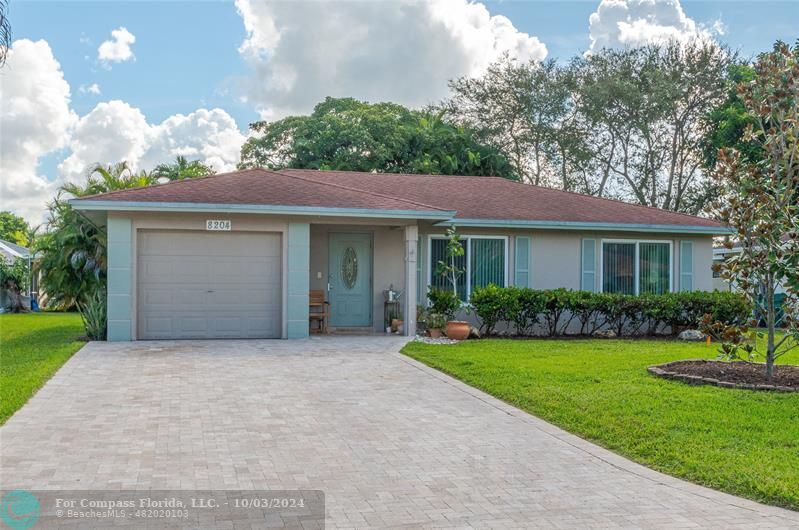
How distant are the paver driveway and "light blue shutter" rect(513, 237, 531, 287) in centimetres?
755

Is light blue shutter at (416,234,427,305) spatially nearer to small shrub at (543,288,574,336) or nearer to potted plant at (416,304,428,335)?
potted plant at (416,304,428,335)

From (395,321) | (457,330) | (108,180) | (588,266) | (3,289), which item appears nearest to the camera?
(457,330)

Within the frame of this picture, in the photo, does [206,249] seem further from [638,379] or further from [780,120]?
[780,120]

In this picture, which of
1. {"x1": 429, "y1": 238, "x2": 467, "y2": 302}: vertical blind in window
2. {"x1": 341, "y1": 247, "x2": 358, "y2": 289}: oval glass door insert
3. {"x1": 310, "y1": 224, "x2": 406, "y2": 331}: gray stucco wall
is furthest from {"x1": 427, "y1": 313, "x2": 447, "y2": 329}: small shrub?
{"x1": 341, "y1": 247, "x2": 358, "y2": 289}: oval glass door insert

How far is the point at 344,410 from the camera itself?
27.9 ft

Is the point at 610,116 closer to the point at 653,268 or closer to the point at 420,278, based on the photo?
the point at 653,268

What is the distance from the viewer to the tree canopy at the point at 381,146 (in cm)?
3231

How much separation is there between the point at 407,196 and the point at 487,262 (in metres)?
2.87

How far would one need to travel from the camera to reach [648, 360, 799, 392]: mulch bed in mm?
9719

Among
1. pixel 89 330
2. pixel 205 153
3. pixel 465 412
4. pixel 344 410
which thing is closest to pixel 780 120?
pixel 465 412

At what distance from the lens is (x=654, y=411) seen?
818 centimetres

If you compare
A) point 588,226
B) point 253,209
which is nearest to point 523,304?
point 588,226

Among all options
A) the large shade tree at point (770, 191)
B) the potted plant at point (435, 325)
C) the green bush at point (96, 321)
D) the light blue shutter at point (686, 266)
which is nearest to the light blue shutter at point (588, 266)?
the light blue shutter at point (686, 266)

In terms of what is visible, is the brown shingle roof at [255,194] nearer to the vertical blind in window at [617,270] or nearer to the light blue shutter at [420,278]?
the light blue shutter at [420,278]
